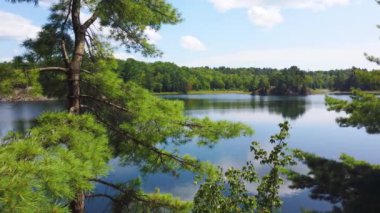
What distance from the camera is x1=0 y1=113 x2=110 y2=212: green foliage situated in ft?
8.43

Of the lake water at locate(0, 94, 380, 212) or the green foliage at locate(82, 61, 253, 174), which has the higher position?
the green foliage at locate(82, 61, 253, 174)

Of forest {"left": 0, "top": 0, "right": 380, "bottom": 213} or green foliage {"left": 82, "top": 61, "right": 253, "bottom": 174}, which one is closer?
forest {"left": 0, "top": 0, "right": 380, "bottom": 213}

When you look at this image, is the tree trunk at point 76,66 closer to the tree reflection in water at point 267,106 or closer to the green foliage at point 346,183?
the green foliage at point 346,183

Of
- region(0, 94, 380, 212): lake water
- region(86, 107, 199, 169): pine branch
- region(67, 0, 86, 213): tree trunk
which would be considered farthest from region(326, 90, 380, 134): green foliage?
region(67, 0, 86, 213): tree trunk

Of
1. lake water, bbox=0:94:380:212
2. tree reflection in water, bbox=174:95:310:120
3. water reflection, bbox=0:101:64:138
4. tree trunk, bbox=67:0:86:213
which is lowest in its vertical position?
lake water, bbox=0:94:380:212

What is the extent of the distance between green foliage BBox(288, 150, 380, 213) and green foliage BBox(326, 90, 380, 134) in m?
1.46

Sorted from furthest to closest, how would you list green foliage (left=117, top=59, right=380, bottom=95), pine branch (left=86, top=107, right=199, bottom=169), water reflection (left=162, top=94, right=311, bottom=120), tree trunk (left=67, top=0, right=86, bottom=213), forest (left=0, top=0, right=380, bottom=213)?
green foliage (left=117, top=59, right=380, bottom=95) < water reflection (left=162, top=94, right=311, bottom=120) < pine branch (left=86, top=107, right=199, bottom=169) < tree trunk (left=67, top=0, right=86, bottom=213) < forest (left=0, top=0, right=380, bottom=213)

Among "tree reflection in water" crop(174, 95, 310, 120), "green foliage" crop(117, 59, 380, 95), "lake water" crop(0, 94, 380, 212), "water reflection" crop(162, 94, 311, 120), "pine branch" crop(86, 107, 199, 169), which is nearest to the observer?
"pine branch" crop(86, 107, 199, 169)

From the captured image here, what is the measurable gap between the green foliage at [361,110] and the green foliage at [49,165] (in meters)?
8.77

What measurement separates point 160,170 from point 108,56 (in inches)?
102

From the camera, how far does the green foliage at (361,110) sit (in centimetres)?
1108

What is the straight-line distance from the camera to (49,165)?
3.03 m

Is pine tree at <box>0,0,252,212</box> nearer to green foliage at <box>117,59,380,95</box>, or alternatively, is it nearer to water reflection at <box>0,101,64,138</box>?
water reflection at <box>0,101,64,138</box>

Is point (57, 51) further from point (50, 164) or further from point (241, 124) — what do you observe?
point (50, 164)
